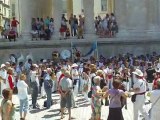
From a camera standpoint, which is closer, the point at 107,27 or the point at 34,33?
the point at 34,33

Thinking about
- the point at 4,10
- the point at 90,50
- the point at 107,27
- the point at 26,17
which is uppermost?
the point at 4,10

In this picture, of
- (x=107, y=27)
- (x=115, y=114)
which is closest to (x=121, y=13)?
(x=107, y=27)

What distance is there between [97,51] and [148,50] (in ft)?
12.8

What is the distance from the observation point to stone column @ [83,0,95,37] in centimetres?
3478

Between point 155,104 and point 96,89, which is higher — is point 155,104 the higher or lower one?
the lower one

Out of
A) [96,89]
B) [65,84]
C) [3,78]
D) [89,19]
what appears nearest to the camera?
[96,89]

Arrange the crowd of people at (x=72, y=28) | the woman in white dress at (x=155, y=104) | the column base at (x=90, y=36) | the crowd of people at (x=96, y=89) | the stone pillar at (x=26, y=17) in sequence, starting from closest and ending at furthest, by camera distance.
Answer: the woman in white dress at (x=155, y=104) < the crowd of people at (x=96, y=89) < the column base at (x=90, y=36) < the crowd of people at (x=72, y=28) < the stone pillar at (x=26, y=17)

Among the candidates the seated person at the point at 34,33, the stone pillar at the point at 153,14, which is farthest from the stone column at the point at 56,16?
the stone pillar at the point at 153,14

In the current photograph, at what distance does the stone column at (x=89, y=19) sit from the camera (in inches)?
1369

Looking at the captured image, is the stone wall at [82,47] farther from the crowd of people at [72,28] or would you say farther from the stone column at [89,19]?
the stone column at [89,19]

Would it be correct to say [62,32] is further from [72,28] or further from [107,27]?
[107,27]

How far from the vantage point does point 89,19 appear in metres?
35.0

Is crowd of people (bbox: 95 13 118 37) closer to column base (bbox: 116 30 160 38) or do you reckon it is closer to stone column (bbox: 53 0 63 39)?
column base (bbox: 116 30 160 38)

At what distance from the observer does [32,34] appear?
3459 cm
